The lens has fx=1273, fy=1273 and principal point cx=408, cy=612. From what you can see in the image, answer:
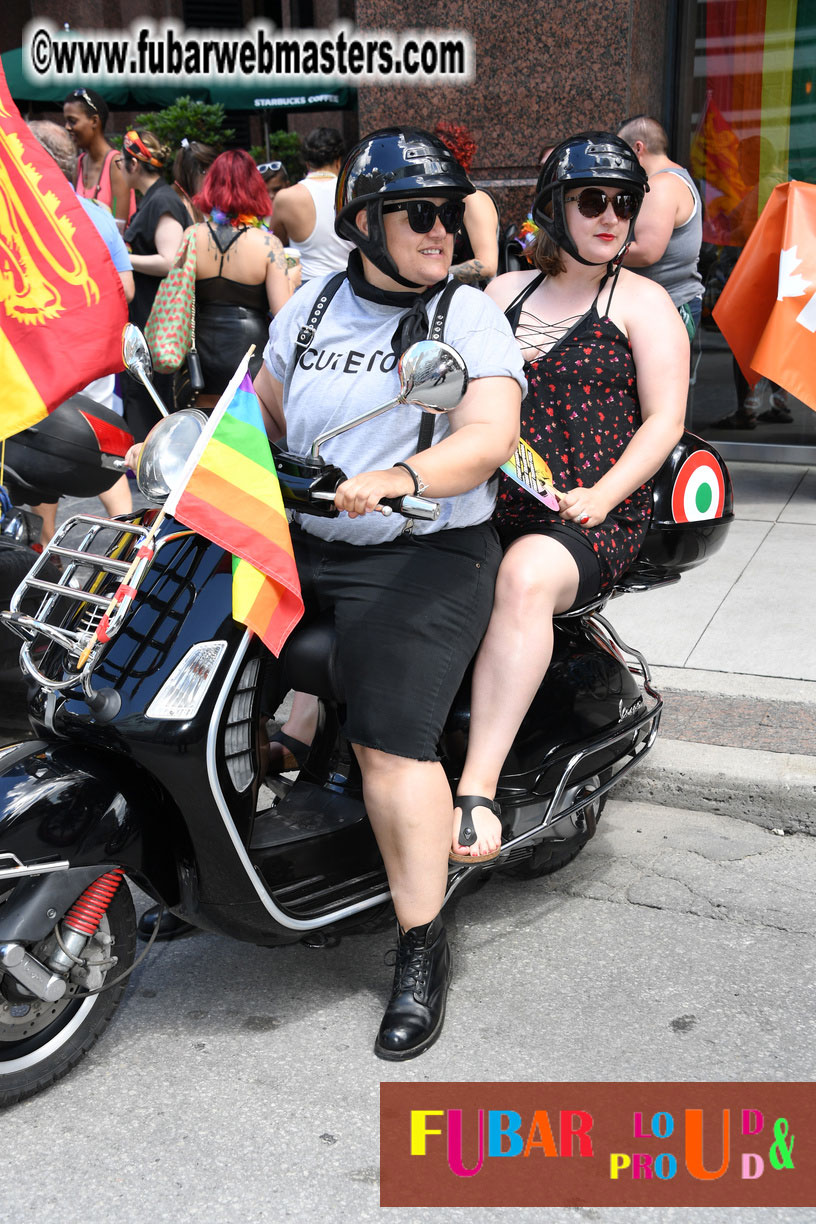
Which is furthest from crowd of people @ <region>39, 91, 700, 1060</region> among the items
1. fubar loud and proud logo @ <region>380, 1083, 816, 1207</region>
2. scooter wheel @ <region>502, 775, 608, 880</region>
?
scooter wheel @ <region>502, 775, 608, 880</region>

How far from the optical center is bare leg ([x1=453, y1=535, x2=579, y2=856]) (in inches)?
110

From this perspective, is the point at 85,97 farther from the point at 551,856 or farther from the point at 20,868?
the point at 20,868

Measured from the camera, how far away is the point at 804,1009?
9.12ft

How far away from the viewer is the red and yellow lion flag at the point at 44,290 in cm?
282

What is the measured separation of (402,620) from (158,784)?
1.96ft

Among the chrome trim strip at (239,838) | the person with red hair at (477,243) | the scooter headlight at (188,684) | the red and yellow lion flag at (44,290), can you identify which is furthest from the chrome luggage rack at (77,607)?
the person with red hair at (477,243)

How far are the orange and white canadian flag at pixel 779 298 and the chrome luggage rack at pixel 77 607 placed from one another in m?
3.83

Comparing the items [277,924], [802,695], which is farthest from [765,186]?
[277,924]

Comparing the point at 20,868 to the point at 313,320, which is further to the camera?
the point at 313,320

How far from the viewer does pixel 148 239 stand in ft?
21.5

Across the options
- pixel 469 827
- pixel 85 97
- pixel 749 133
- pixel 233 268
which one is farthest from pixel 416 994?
pixel 749 133

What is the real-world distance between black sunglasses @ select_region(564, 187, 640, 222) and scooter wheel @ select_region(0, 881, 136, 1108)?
197 centimetres

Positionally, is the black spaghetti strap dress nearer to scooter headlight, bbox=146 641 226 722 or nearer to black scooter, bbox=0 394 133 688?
black scooter, bbox=0 394 133 688

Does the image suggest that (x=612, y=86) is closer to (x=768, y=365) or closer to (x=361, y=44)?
(x=361, y=44)
